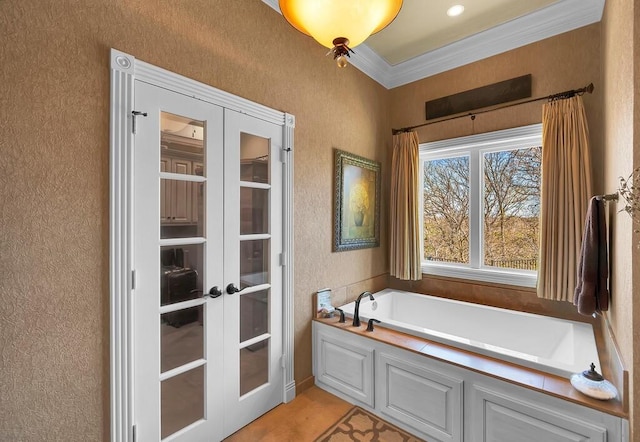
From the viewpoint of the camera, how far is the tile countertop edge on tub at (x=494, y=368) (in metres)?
1.42

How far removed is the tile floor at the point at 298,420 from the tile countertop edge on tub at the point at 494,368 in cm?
58

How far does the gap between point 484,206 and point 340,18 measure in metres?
2.47

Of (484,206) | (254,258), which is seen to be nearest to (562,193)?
(484,206)

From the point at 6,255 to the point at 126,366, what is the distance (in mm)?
716

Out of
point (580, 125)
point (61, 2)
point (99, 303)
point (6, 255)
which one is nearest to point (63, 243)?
point (6, 255)

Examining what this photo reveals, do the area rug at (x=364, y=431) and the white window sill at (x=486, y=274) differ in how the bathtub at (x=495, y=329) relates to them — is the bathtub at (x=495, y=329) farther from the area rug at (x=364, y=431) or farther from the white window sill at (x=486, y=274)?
the area rug at (x=364, y=431)

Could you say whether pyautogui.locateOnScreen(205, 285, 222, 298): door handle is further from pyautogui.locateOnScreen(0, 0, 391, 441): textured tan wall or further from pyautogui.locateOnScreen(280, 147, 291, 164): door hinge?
pyautogui.locateOnScreen(280, 147, 291, 164): door hinge

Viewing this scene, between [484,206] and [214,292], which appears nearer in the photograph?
[214,292]

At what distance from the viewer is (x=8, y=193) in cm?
120

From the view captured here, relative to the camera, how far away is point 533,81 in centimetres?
260

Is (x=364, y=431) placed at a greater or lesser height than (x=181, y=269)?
lesser

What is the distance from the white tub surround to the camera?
1.46 metres

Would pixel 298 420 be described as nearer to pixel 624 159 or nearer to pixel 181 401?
pixel 181 401

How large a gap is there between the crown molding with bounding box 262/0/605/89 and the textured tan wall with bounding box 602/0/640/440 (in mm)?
556
